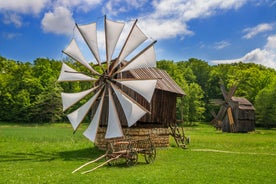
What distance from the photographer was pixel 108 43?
21.2m

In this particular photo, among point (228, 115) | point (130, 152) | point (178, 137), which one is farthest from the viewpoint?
point (228, 115)

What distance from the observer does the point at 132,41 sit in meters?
21.3

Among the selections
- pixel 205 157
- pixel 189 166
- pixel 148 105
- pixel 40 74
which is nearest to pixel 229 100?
pixel 148 105

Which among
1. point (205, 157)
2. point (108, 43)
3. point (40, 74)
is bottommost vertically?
point (205, 157)

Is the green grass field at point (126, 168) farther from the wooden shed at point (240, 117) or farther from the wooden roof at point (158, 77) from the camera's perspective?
the wooden shed at point (240, 117)

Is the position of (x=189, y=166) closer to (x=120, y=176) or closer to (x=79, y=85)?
(x=120, y=176)

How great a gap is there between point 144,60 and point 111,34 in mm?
2811

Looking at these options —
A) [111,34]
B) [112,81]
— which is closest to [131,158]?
[112,81]

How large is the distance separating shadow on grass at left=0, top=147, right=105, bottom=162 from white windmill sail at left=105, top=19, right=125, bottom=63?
6784mm

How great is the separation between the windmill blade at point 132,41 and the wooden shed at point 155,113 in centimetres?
402

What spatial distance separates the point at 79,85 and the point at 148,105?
56.4 meters

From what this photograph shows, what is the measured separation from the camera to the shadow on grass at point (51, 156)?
782 inches

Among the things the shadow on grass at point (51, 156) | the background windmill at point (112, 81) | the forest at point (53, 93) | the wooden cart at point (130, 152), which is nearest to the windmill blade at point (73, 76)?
the background windmill at point (112, 81)

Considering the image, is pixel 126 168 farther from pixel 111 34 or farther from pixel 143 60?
pixel 111 34
